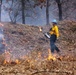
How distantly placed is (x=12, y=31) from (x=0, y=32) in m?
1.68

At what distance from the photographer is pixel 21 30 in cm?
2003

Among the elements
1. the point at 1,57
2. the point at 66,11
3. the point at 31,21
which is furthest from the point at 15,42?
the point at 31,21

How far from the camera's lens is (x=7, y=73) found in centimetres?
1075

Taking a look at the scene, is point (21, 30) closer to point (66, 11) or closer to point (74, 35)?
point (74, 35)

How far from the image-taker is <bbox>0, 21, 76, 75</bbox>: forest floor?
11.1 m

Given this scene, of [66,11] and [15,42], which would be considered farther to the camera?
[66,11]

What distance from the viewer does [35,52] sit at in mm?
15523

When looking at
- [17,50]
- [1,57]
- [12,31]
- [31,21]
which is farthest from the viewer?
[31,21]

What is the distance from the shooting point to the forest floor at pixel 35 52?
11125 mm

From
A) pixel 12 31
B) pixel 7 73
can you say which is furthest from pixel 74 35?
pixel 7 73

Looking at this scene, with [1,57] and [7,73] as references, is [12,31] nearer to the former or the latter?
[1,57]

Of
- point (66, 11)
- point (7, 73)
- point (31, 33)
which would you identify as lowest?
point (7, 73)

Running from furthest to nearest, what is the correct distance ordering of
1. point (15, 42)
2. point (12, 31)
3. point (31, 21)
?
point (31, 21)
point (12, 31)
point (15, 42)

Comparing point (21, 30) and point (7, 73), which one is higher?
point (21, 30)
